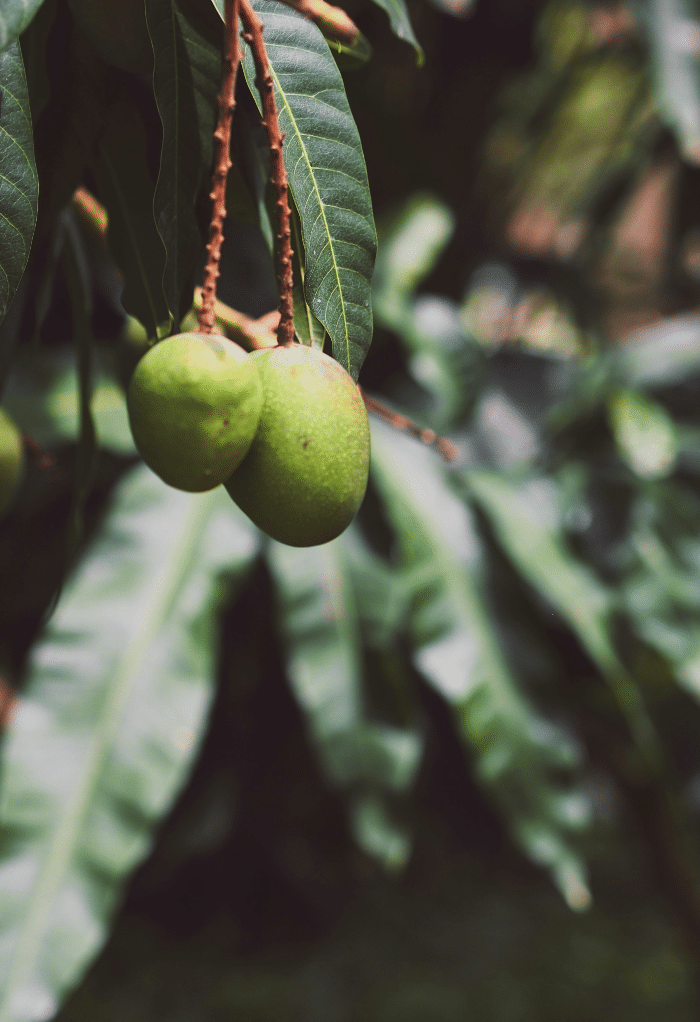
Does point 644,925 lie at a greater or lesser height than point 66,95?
lesser

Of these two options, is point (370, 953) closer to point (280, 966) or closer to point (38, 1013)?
point (280, 966)

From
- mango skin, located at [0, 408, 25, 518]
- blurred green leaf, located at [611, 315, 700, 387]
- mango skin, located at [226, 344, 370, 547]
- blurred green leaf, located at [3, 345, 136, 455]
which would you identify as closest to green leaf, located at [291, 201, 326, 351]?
mango skin, located at [226, 344, 370, 547]

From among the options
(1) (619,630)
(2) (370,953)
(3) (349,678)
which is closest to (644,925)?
(2) (370,953)

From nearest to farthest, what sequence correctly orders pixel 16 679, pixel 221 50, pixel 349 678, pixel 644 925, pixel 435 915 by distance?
pixel 221 50 < pixel 349 678 < pixel 16 679 < pixel 435 915 < pixel 644 925

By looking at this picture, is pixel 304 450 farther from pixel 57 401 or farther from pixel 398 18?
pixel 57 401

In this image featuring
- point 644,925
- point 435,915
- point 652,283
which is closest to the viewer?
point 435,915

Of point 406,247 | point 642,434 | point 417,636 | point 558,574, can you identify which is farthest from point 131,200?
point 406,247

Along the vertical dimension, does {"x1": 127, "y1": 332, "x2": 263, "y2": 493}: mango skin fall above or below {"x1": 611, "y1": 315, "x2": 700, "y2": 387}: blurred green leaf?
above

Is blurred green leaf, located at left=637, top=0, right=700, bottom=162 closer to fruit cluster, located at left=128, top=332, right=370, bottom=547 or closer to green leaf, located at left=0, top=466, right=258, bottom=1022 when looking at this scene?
green leaf, located at left=0, top=466, right=258, bottom=1022

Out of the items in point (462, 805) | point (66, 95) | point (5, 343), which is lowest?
point (462, 805)
